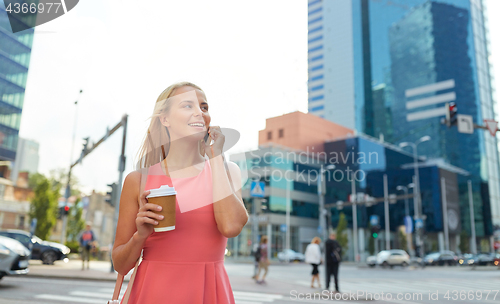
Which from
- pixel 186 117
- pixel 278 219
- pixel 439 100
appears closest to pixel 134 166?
pixel 186 117

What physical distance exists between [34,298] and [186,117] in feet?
28.9

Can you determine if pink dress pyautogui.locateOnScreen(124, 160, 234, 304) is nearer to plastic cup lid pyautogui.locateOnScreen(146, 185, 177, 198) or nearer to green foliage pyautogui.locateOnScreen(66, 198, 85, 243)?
plastic cup lid pyautogui.locateOnScreen(146, 185, 177, 198)

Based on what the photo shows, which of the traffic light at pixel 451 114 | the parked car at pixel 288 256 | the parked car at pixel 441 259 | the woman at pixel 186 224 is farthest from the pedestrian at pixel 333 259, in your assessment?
the parked car at pixel 441 259

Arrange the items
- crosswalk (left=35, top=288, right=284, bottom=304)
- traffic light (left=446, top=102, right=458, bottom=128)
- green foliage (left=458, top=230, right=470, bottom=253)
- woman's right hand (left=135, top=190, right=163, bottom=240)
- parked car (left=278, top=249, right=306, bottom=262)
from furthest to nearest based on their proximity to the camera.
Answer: green foliage (left=458, top=230, right=470, bottom=253) < parked car (left=278, top=249, right=306, bottom=262) < traffic light (left=446, top=102, right=458, bottom=128) < crosswalk (left=35, top=288, right=284, bottom=304) < woman's right hand (left=135, top=190, right=163, bottom=240)

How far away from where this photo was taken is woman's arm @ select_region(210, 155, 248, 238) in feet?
4.31

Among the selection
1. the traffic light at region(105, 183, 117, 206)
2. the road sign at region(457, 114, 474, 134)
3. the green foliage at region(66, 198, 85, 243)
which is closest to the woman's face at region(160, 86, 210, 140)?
the traffic light at region(105, 183, 117, 206)

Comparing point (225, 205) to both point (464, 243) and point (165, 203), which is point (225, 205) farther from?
point (464, 243)

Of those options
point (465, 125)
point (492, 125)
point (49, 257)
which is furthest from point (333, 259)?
point (49, 257)

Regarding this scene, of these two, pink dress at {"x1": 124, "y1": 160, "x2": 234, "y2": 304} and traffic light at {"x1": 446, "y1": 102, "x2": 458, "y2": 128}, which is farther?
traffic light at {"x1": 446, "y1": 102, "x2": 458, "y2": 128}

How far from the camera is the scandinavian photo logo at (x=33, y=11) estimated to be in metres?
1.72

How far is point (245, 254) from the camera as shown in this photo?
144 ft

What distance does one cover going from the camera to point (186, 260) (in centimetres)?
135

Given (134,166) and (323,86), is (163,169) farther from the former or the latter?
(323,86)

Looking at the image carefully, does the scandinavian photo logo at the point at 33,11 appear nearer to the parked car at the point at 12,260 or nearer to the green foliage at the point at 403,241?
the parked car at the point at 12,260
